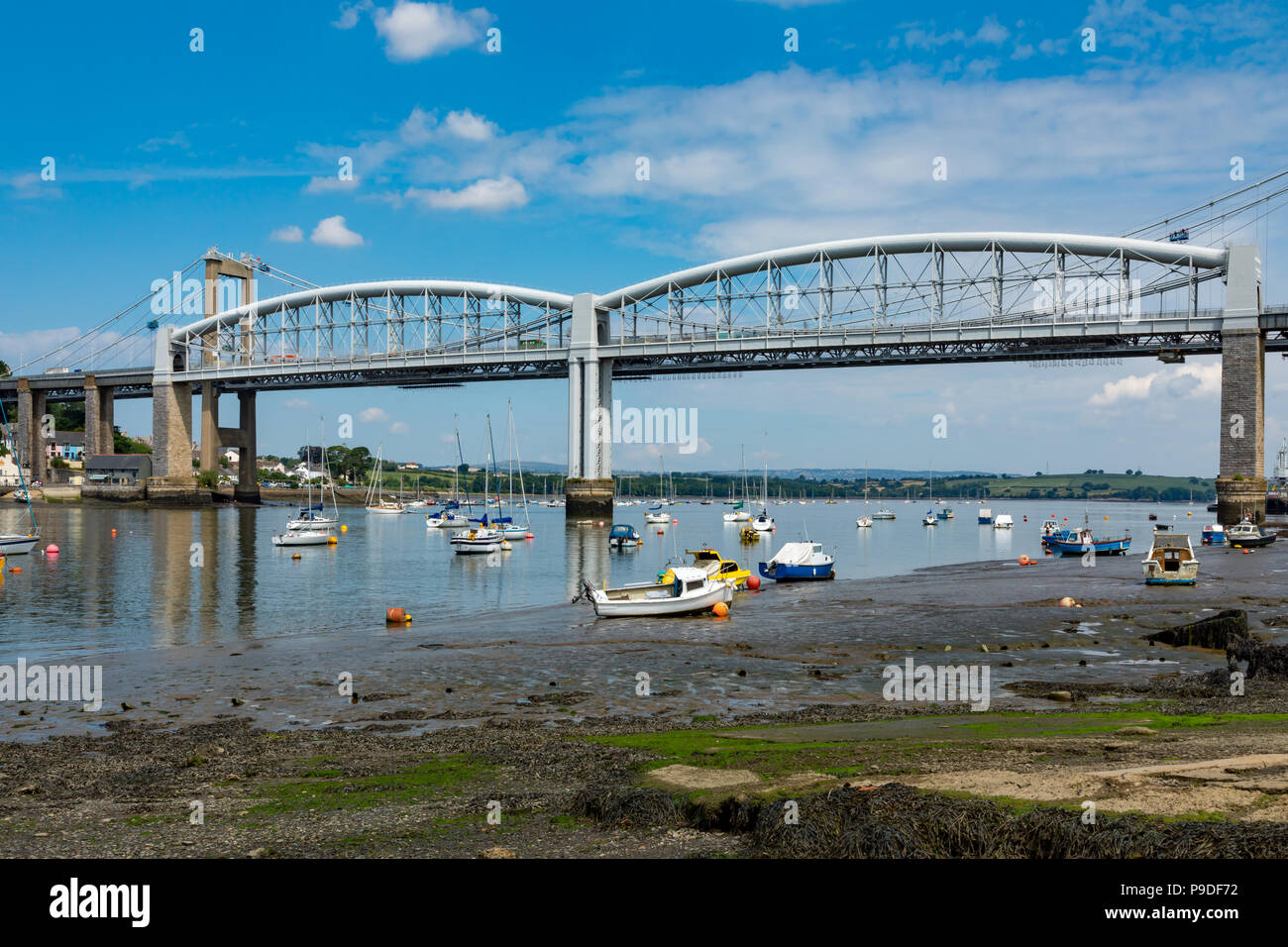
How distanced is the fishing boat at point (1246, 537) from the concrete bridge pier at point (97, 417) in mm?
164180

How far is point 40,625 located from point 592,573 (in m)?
31.5

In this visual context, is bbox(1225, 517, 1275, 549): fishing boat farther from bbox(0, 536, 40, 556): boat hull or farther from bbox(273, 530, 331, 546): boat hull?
bbox(0, 536, 40, 556): boat hull

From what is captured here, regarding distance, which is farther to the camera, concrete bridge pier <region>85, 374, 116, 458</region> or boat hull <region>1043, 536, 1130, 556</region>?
concrete bridge pier <region>85, 374, 116, 458</region>

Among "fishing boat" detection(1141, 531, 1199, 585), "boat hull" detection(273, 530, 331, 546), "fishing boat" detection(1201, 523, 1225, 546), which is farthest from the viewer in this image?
"boat hull" detection(273, 530, 331, 546)

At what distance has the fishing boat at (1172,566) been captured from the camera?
151ft

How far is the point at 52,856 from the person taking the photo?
33.9 ft

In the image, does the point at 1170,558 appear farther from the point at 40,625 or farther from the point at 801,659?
the point at 40,625

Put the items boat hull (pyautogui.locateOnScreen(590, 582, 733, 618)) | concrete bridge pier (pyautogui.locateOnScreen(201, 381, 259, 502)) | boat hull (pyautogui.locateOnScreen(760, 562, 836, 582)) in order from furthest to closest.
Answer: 1. concrete bridge pier (pyautogui.locateOnScreen(201, 381, 259, 502))
2. boat hull (pyautogui.locateOnScreen(760, 562, 836, 582))
3. boat hull (pyautogui.locateOnScreen(590, 582, 733, 618))

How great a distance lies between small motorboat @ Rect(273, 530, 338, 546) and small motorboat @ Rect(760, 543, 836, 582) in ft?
145

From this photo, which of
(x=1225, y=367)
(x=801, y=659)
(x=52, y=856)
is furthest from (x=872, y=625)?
(x=1225, y=367)

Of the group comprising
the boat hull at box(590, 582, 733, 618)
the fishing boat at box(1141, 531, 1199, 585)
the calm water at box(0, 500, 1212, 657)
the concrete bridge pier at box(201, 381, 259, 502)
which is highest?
the concrete bridge pier at box(201, 381, 259, 502)

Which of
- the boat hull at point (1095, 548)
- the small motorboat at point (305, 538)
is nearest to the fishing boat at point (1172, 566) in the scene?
the boat hull at point (1095, 548)

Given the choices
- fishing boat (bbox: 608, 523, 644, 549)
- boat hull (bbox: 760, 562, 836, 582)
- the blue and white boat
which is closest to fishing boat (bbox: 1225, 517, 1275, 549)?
the blue and white boat

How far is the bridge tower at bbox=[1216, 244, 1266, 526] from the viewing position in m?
84.9
